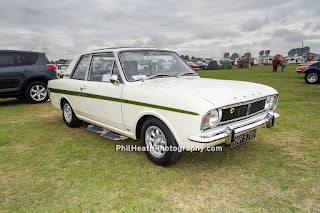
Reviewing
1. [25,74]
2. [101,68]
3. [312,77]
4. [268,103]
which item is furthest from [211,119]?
[312,77]

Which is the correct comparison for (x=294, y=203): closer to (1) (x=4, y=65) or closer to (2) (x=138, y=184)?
(2) (x=138, y=184)

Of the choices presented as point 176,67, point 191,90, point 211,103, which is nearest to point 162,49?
point 176,67

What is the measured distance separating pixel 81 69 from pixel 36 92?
5.19 m

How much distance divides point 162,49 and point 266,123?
238 centimetres

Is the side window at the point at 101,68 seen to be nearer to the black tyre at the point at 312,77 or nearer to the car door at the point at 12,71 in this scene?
the car door at the point at 12,71

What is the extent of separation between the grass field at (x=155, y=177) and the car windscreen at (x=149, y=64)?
140cm

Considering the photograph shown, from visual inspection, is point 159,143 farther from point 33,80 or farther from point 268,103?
point 33,80

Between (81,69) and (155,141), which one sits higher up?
(81,69)

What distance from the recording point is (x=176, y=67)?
4.54 metres

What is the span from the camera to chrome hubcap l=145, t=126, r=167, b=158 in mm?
3391

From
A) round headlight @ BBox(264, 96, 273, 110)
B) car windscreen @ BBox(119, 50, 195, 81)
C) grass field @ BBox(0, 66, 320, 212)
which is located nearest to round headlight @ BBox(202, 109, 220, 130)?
grass field @ BBox(0, 66, 320, 212)

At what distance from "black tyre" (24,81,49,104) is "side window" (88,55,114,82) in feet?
17.8

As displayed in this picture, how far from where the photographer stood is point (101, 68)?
454 cm

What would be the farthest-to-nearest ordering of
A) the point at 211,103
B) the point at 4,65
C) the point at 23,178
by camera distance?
the point at 4,65
the point at 23,178
the point at 211,103
